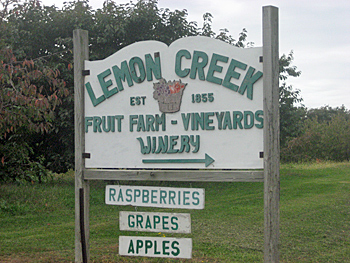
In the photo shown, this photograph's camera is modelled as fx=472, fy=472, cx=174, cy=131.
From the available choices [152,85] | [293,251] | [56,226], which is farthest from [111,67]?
[56,226]

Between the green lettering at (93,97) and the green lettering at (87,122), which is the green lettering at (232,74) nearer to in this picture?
the green lettering at (93,97)

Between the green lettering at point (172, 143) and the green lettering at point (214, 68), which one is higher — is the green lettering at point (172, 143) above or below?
below

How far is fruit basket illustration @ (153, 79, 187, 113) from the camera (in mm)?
5516

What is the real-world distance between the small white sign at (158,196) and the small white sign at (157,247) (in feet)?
1.35

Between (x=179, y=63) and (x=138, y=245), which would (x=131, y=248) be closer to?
(x=138, y=245)

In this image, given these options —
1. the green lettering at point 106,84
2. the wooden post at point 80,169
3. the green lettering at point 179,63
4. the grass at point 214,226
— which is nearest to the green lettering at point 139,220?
the wooden post at point 80,169

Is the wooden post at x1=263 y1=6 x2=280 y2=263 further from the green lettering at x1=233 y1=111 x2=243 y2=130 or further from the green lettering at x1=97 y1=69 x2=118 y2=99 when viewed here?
the green lettering at x1=97 y1=69 x2=118 y2=99

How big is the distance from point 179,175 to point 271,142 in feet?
3.73

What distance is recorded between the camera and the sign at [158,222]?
5.50 m

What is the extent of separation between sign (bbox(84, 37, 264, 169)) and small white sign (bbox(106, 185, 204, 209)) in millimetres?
275

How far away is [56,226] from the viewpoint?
9.97 m

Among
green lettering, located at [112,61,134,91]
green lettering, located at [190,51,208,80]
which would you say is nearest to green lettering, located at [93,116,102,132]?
green lettering, located at [112,61,134,91]

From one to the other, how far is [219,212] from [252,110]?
6376 mm

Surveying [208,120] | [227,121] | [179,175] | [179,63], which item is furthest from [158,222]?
[179,63]
